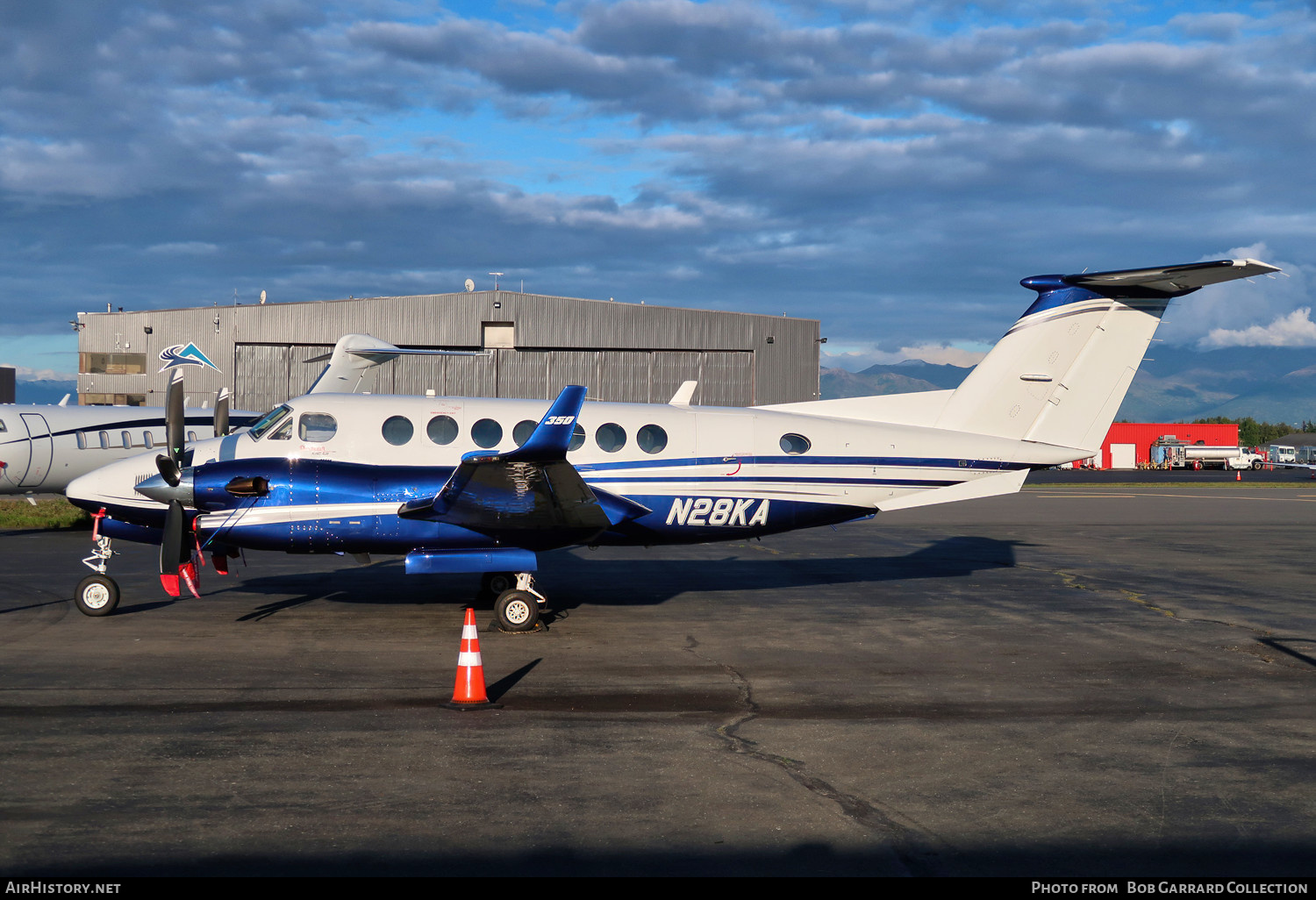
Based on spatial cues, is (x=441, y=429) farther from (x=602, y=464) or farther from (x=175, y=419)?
(x=175, y=419)

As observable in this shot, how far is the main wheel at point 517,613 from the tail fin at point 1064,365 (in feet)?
21.4

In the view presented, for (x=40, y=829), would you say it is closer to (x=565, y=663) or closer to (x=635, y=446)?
(x=565, y=663)

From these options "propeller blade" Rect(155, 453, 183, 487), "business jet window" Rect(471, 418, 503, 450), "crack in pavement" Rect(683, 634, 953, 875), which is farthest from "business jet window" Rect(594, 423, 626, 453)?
"crack in pavement" Rect(683, 634, 953, 875)

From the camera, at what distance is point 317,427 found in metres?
12.1

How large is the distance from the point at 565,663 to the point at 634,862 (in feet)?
16.2

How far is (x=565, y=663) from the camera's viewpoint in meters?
9.72

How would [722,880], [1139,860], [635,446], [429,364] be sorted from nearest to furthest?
[722,880] < [1139,860] < [635,446] < [429,364]

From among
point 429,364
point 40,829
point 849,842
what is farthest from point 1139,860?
point 429,364

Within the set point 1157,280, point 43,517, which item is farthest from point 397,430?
point 43,517

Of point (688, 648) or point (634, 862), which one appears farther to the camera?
point (688, 648)

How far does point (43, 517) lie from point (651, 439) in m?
22.3

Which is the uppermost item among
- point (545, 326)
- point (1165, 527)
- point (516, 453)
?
point (545, 326)

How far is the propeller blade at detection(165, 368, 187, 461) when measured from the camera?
1182 cm

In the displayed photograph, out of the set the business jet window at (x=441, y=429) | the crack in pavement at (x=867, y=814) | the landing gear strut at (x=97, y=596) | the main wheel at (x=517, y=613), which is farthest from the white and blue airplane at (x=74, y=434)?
the crack in pavement at (x=867, y=814)
